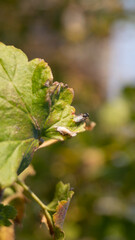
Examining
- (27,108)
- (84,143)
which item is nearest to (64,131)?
(27,108)

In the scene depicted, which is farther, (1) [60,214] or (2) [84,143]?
(2) [84,143]

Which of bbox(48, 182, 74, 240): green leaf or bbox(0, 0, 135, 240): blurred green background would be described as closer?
bbox(48, 182, 74, 240): green leaf

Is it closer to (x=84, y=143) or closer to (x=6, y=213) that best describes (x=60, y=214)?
(x=6, y=213)

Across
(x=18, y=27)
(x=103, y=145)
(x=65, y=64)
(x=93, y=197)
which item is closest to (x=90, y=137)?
(x=103, y=145)

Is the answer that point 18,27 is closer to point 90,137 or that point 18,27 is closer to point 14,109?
point 90,137

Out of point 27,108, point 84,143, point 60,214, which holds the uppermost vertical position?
point 27,108

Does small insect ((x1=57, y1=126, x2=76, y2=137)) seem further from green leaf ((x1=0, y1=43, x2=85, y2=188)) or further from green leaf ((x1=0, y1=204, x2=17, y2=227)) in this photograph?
green leaf ((x1=0, y1=204, x2=17, y2=227))

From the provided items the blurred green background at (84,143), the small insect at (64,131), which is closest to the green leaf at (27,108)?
the small insect at (64,131)

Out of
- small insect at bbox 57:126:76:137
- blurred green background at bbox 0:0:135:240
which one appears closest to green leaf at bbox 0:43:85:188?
small insect at bbox 57:126:76:137
